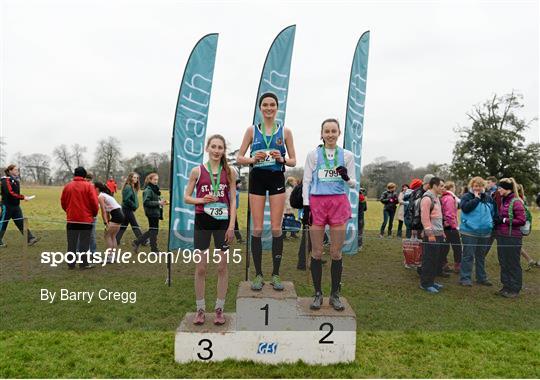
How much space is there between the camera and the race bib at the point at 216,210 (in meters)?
3.42

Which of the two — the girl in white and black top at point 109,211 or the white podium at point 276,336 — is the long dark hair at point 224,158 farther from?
the girl in white and black top at point 109,211

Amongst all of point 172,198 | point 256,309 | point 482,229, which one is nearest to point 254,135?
point 256,309

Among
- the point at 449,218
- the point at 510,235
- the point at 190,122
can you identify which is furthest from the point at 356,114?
the point at 510,235

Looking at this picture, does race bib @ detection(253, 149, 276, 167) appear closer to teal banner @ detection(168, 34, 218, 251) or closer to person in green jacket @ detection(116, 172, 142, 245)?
teal banner @ detection(168, 34, 218, 251)

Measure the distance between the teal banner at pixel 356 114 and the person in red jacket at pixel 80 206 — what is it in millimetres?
5024

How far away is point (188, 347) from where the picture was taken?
331 centimetres

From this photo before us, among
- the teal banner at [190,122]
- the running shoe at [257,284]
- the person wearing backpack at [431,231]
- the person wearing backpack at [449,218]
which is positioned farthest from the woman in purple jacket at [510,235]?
the teal banner at [190,122]

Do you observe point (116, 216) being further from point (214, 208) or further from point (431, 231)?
point (431, 231)

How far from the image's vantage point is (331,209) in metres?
3.53

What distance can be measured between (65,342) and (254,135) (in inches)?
107

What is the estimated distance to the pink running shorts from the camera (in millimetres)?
3525

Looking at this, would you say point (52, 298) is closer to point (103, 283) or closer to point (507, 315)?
point (103, 283)

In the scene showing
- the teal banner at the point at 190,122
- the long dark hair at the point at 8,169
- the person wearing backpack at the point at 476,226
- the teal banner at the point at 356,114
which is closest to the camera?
the person wearing backpack at the point at 476,226

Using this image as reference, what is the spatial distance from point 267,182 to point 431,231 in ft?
10.8
